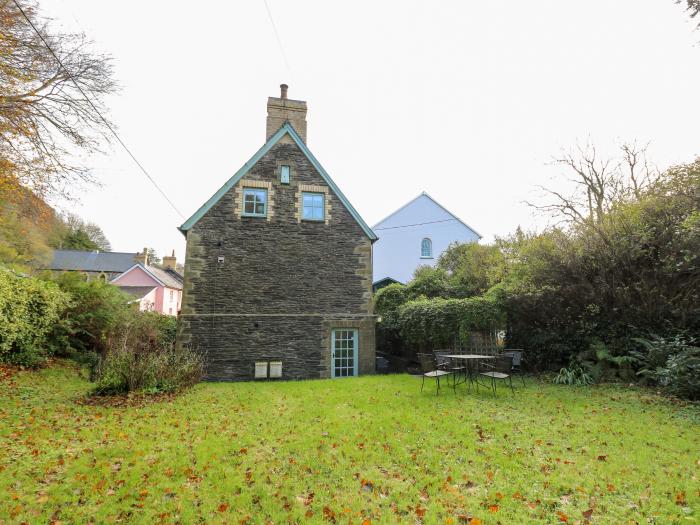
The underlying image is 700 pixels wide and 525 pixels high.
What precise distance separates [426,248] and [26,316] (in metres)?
24.8

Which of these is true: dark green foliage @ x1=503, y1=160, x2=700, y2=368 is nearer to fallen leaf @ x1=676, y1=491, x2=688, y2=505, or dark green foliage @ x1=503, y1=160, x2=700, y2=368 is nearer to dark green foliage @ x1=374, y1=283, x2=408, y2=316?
dark green foliage @ x1=374, y1=283, x2=408, y2=316

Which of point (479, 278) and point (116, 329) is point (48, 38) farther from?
point (479, 278)

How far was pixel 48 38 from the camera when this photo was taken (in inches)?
394

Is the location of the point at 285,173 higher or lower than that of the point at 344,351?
higher

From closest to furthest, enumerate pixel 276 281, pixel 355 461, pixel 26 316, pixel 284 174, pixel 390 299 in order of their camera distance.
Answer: pixel 355 461, pixel 26 316, pixel 276 281, pixel 284 174, pixel 390 299

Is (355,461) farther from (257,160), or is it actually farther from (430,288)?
(430,288)

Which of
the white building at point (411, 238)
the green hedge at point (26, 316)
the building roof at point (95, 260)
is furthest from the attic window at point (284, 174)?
the building roof at point (95, 260)

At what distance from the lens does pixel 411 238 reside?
30.6 m

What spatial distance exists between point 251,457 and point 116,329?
11.9 meters

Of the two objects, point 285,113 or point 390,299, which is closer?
point 285,113

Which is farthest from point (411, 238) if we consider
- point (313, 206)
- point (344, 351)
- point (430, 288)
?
point (344, 351)

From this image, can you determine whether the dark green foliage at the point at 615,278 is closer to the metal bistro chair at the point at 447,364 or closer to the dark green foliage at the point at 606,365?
the dark green foliage at the point at 606,365

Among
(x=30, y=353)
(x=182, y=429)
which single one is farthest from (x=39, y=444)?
(x=30, y=353)

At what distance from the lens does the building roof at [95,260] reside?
44.0 metres
